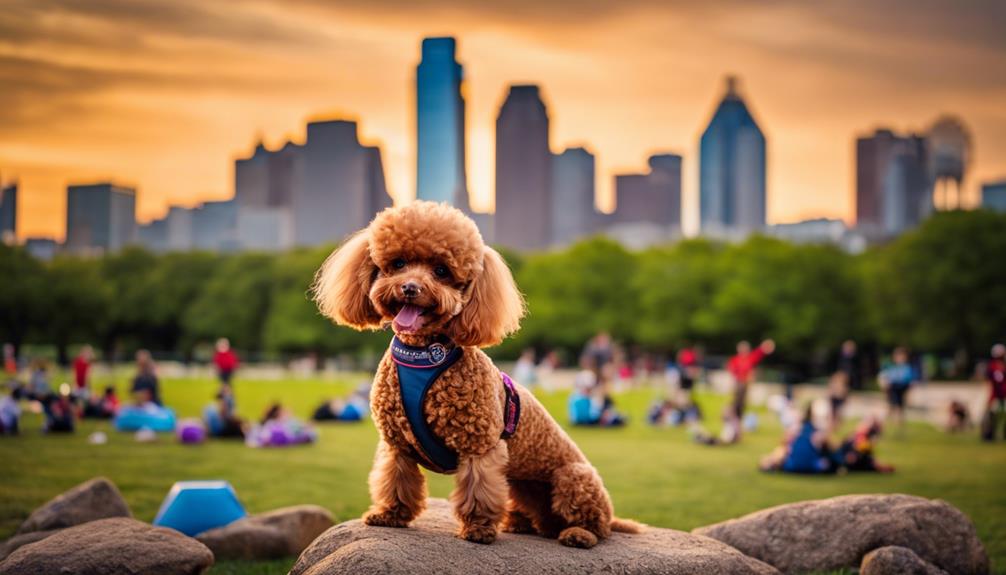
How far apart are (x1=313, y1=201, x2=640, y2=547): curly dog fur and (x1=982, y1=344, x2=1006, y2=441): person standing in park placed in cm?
1707

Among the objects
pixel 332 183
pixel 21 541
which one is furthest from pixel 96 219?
pixel 21 541

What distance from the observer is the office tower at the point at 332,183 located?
131 meters

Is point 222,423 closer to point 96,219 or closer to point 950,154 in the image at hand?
point 96,219

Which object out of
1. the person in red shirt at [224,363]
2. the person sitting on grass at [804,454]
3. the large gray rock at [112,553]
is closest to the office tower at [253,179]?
the person in red shirt at [224,363]

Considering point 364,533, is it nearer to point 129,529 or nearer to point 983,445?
point 129,529

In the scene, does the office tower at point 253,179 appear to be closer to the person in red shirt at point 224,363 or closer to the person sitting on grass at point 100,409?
the person in red shirt at point 224,363

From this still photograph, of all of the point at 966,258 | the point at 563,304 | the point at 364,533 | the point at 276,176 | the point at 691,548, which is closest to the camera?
the point at 364,533

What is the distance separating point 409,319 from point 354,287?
58 centimetres

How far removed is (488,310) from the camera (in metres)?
5.73

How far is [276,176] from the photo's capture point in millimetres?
178750

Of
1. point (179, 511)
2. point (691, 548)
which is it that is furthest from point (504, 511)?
point (179, 511)

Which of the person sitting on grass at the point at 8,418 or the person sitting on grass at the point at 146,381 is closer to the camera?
the person sitting on grass at the point at 8,418

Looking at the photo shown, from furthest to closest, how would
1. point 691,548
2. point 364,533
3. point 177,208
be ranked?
point 177,208, point 691,548, point 364,533

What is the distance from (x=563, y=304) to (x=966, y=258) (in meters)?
25.2
